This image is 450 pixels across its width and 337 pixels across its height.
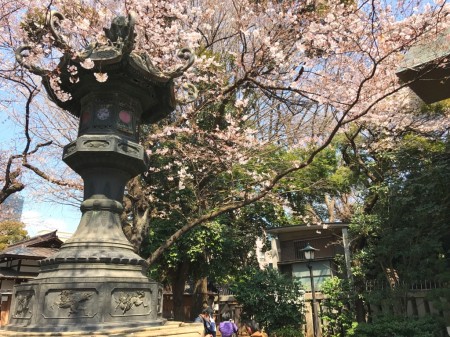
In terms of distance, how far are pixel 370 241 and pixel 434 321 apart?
4.58 m

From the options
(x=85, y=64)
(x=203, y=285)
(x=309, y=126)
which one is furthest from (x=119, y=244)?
(x=203, y=285)

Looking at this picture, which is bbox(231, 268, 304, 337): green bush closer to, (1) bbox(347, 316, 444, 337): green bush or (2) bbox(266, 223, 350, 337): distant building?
(1) bbox(347, 316, 444, 337): green bush

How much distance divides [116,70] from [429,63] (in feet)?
17.0

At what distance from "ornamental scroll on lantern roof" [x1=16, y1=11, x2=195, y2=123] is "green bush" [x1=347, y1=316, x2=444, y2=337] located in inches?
296

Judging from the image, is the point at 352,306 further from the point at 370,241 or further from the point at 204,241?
the point at 204,241

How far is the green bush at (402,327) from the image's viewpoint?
811cm

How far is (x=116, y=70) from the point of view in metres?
4.41

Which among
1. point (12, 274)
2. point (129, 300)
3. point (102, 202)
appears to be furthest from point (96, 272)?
point (12, 274)

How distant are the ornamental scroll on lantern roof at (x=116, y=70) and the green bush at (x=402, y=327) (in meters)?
7.53

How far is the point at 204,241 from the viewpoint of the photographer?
1294 cm

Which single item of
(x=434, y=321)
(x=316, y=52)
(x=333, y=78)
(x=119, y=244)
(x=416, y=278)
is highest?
(x=316, y=52)

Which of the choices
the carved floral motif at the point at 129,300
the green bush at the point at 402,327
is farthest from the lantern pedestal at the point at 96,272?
the green bush at the point at 402,327

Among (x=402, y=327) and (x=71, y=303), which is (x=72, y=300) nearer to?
(x=71, y=303)

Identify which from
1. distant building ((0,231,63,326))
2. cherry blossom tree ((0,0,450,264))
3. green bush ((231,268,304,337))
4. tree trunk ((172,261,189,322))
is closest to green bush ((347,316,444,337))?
green bush ((231,268,304,337))
